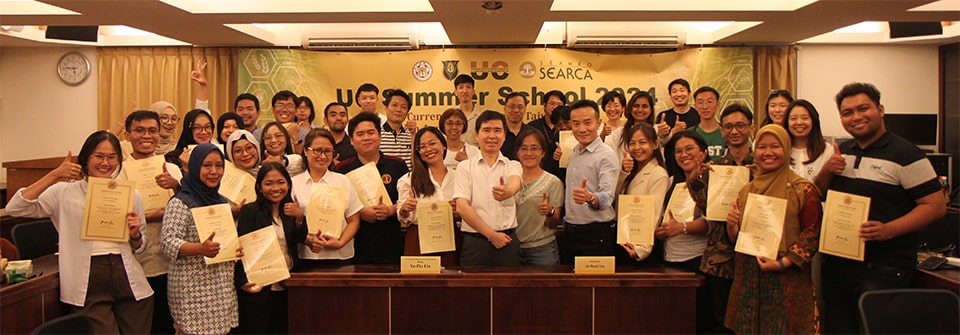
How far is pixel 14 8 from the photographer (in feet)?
17.3

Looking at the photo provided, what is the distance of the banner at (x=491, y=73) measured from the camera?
23.4ft

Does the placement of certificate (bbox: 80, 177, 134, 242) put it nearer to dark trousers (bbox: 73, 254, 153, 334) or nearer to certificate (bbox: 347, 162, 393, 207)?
dark trousers (bbox: 73, 254, 153, 334)

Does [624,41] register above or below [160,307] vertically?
above

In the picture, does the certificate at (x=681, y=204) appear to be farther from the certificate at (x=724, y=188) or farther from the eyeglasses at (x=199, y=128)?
the eyeglasses at (x=199, y=128)

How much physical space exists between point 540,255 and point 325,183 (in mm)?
1305

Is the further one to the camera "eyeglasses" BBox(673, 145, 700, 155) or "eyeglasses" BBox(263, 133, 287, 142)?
"eyeglasses" BBox(263, 133, 287, 142)

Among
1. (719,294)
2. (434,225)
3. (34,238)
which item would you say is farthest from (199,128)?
(719,294)

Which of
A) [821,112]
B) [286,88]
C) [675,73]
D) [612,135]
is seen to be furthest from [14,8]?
[821,112]

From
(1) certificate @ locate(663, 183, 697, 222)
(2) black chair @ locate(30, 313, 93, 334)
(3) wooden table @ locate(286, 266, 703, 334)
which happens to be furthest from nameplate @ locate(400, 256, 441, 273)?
(2) black chair @ locate(30, 313, 93, 334)

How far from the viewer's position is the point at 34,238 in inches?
163

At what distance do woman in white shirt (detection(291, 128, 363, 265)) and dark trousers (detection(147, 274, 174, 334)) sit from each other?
0.85 meters

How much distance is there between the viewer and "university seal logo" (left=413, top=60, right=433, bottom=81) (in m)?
7.24

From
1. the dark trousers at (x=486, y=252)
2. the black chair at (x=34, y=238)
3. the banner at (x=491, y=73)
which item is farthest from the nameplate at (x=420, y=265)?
the banner at (x=491, y=73)

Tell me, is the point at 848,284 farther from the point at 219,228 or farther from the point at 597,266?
the point at 219,228
